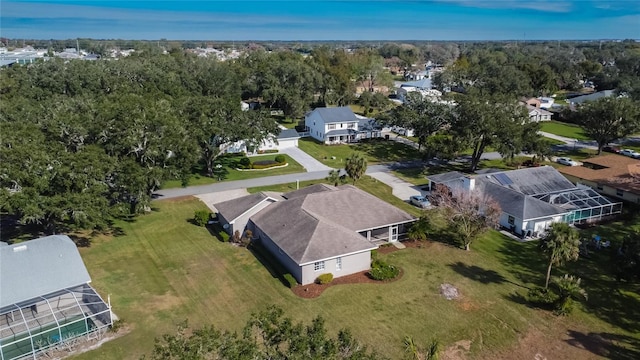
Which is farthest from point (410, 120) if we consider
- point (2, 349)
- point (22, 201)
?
point (2, 349)

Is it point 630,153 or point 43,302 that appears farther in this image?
point 630,153

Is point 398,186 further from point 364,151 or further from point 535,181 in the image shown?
point 364,151

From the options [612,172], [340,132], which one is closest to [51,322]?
[340,132]

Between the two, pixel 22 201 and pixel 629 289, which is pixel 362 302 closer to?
pixel 629 289

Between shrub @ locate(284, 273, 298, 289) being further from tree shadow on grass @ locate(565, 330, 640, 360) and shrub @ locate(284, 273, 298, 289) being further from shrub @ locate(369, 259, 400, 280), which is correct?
tree shadow on grass @ locate(565, 330, 640, 360)

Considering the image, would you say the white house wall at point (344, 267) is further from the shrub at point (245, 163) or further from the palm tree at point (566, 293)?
the shrub at point (245, 163)

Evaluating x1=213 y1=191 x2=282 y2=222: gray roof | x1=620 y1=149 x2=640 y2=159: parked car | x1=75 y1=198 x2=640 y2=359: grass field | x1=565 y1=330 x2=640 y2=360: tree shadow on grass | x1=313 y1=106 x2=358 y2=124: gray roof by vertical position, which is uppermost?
x1=313 y1=106 x2=358 y2=124: gray roof

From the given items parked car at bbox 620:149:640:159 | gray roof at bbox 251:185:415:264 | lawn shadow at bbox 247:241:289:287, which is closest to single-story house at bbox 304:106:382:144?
gray roof at bbox 251:185:415:264
